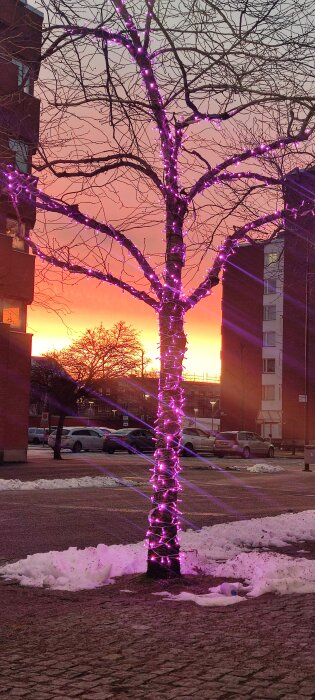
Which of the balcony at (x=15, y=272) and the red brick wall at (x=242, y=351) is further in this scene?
the red brick wall at (x=242, y=351)

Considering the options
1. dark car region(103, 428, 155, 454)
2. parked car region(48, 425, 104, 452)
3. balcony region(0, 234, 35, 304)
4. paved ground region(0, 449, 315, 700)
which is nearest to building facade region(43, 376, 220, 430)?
parked car region(48, 425, 104, 452)

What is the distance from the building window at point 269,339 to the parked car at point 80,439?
23.7m

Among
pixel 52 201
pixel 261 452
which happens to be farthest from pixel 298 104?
pixel 261 452

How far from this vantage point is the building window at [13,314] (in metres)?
29.1

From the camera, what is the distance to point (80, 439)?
46.2 m

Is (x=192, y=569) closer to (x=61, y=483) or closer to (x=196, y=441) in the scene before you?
(x=61, y=483)

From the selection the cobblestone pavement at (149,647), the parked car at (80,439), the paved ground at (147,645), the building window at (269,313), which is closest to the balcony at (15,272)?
the parked car at (80,439)

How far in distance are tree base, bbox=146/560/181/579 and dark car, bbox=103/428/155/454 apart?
121ft

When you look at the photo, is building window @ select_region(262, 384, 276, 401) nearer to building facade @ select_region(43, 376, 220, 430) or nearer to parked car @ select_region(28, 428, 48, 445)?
building facade @ select_region(43, 376, 220, 430)

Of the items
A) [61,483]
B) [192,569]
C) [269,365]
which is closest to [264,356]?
[269,365]

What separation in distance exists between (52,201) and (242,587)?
4.00 m

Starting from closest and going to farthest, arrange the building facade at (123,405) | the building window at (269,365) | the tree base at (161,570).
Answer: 1. the tree base at (161,570)
2. the building window at (269,365)
3. the building facade at (123,405)

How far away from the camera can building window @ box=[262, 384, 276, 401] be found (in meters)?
65.6

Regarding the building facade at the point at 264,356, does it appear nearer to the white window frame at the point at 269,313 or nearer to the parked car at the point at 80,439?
the white window frame at the point at 269,313
